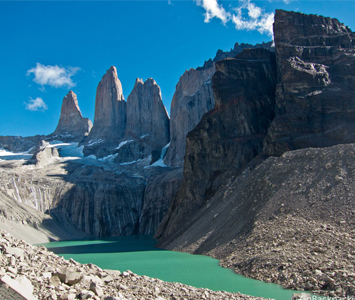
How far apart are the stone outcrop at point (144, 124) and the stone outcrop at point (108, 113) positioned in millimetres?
4619

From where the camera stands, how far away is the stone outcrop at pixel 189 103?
91.5 meters

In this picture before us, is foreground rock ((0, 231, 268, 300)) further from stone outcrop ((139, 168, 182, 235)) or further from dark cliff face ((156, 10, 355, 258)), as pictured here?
stone outcrop ((139, 168, 182, 235))

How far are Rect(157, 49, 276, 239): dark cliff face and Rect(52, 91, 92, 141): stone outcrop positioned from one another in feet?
308

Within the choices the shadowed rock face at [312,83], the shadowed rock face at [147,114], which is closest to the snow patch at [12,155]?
the shadowed rock face at [147,114]

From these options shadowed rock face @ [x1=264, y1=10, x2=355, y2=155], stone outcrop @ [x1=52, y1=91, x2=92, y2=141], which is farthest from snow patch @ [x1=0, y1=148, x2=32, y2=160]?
shadowed rock face @ [x1=264, y1=10, x2=355, y2=155]

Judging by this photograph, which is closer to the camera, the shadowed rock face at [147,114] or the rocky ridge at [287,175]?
the rocky ridge at [287,175]

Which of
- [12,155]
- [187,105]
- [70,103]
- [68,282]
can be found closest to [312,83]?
[68,282]

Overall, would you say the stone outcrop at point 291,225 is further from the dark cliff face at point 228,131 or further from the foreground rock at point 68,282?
the dark cliff face at point 228,131

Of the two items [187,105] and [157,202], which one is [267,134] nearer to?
[157,202]

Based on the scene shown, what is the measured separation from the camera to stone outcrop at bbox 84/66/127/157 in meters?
119

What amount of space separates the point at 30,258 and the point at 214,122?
132 feet

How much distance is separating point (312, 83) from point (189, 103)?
2131 inches

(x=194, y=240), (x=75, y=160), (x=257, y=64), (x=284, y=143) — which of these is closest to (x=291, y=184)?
(x=194, y=240)

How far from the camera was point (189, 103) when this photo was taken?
310 ft
